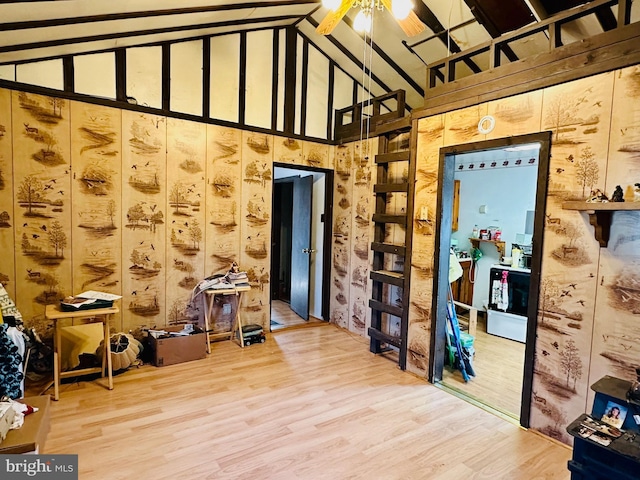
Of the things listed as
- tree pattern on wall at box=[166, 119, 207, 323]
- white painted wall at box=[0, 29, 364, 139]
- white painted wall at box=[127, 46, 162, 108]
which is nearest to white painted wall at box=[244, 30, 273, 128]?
white painted wall at box=[0, 29, 364, 139]

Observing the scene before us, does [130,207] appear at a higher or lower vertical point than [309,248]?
higher

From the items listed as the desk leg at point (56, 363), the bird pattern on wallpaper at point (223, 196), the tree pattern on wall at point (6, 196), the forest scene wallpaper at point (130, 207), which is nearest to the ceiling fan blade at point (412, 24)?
the forest scene wallpaper at point (130, 207)

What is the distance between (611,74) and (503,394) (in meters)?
2.59

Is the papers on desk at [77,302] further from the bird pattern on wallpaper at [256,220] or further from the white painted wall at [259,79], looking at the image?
the white painted wall at [259,79]

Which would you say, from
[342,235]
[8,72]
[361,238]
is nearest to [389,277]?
[361,238]

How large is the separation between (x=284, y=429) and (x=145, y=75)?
11.7 feet

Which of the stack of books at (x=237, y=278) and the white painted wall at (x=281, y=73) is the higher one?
the white painted wall at (x=281, y=73)

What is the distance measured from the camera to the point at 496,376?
11.7ft

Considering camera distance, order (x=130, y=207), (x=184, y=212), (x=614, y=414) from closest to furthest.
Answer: (x=614, y=414) < (x=130, y=207) < (x=184, y=212)

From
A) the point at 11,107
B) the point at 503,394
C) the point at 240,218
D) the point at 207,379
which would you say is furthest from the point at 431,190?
the point at 11,107

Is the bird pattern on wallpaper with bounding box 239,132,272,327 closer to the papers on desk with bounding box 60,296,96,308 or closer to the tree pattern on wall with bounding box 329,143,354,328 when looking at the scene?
the tree pattern on wall with bounding box 329,143,354,328

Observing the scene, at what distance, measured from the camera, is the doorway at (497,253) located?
2.62m

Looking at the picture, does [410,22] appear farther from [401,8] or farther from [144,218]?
[144,218]

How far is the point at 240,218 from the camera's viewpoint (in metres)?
4.34
